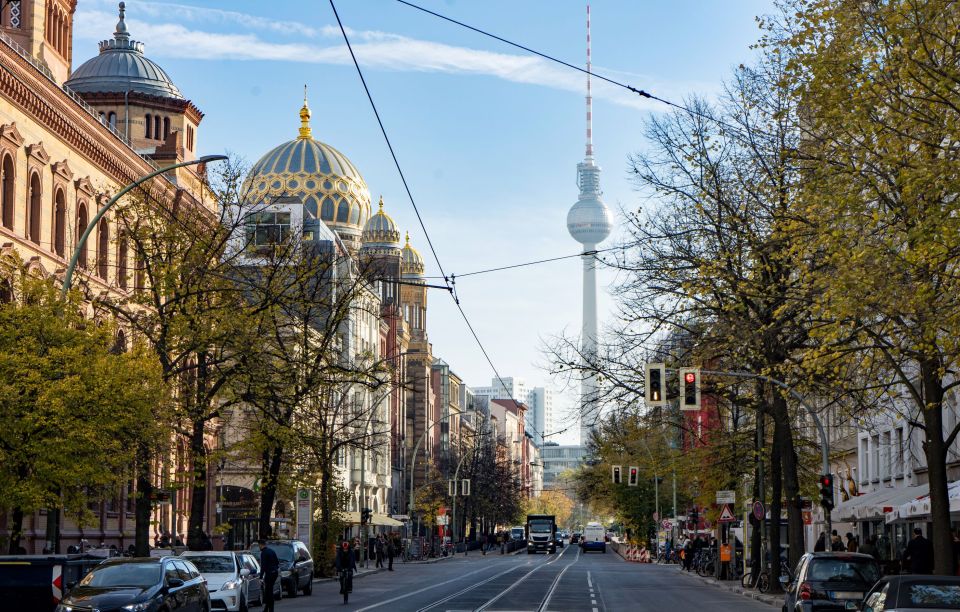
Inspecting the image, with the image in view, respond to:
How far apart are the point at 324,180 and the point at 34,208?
3310 inches

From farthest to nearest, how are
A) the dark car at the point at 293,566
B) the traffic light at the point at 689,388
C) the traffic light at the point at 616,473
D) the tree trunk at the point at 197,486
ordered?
the traffic light at the point at 616,473, the dark car at the point at 293,566, the tree trunk at the point at 197,486, the traffic light at the point at 689,388

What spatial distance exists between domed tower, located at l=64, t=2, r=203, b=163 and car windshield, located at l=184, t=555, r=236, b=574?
45.5 meters

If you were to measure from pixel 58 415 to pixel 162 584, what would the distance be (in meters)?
7.69

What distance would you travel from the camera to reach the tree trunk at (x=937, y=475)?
25922 millimetres

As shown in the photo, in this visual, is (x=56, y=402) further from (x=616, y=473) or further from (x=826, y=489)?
(x=616, y=473)

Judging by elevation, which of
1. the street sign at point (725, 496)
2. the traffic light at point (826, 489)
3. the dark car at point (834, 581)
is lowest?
the dark car at point (834, 581)

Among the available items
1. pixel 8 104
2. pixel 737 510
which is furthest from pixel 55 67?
pixel 737 510

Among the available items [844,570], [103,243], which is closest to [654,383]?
[844,570]

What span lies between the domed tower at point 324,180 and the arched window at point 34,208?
8050 cm

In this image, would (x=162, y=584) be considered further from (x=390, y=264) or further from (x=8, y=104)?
(x=390, y=264)

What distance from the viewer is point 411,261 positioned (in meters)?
152

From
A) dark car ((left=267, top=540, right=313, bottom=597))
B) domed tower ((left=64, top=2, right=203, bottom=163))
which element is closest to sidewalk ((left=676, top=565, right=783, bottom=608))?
dark car ((left=267, top=540, right=313, bottom=597))

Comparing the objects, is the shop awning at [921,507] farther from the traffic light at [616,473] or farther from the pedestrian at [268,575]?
the traffic light at [616,473]

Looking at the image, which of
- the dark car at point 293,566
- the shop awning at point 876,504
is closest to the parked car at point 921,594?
the shop awning at point 876,504
